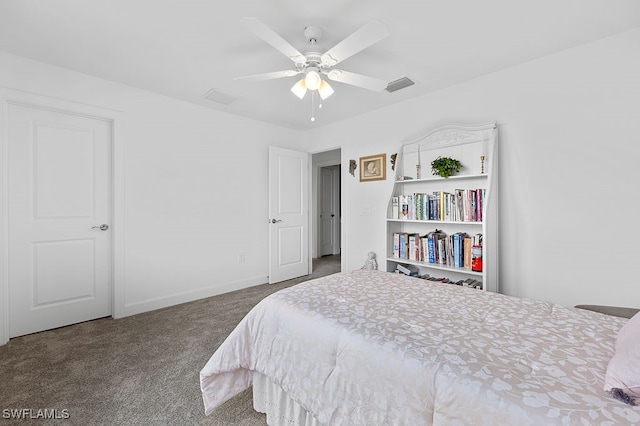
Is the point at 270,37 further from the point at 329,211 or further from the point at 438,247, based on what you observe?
the point at 329,211

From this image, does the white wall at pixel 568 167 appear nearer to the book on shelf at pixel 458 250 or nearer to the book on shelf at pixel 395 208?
the book on shelf at pixel 458 250

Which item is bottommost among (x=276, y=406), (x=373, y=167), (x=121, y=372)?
(x=121, y=372)

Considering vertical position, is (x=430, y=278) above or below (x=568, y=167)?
below

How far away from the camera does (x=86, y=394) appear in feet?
5.58

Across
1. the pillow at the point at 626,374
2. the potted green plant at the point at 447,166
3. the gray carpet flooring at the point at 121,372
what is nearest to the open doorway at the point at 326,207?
the potted green plant at the point at 447,166

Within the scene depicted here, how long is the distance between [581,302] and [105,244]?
4298mm

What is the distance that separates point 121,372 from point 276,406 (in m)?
1.24

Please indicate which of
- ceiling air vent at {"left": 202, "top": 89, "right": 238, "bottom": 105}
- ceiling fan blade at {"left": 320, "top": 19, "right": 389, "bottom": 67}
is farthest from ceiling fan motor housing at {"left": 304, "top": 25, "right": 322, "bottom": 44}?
ceiling air vent at {"left": 202, "top": 89, "right": 238, "bottom": 105}

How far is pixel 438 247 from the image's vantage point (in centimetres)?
281

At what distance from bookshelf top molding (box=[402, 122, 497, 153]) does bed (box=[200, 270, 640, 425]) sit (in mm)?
1678

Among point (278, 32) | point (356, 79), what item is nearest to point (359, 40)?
point (356, 79)

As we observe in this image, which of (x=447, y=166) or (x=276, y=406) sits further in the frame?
(x=447, y=166)

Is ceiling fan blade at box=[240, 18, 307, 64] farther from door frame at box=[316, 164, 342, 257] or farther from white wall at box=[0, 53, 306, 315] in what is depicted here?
door frame at box=[316, 164, 342, 257]

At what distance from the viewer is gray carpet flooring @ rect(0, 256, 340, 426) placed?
60.8 inches
